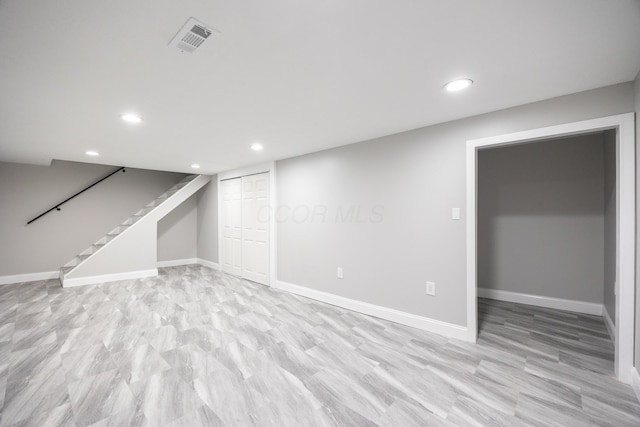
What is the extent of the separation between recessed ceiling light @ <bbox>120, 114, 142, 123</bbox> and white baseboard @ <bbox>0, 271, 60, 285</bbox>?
4.80 metres

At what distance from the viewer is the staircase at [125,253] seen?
189 inches

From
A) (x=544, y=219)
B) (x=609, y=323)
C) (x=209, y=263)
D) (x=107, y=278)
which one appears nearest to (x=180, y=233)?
(x=209, y=263)

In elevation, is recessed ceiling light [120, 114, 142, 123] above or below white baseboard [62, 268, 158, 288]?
above

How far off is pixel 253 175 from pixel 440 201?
353cm

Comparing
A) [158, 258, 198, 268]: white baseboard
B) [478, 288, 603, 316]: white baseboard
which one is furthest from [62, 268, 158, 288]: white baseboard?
[478, 288, 603, 316]: white baseboard

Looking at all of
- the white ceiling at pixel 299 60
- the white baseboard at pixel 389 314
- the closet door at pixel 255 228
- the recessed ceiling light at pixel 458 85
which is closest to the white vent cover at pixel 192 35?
the white ceiling at pixel 299 60

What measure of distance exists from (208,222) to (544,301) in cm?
663

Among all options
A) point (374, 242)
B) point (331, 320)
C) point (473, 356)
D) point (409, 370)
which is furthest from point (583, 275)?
point (331, 320)

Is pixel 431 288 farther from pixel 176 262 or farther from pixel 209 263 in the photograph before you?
pixel 176 262

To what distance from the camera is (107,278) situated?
4.98 m

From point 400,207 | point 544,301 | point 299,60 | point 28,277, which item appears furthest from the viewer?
point 28,277

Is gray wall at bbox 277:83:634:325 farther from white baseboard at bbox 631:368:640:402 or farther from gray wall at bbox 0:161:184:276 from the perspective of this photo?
gray wall at bbox 0:161:184:276

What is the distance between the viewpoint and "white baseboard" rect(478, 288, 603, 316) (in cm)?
325

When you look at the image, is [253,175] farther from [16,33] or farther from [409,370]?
[409,370]
